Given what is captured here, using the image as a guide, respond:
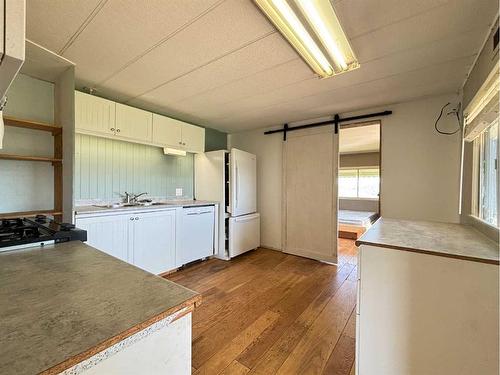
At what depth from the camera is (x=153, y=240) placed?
2.76 metres

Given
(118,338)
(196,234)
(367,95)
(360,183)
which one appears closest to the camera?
(118,338)

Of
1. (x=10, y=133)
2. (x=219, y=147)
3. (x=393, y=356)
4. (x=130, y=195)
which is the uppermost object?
(x=219, y=147)

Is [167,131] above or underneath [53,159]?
above

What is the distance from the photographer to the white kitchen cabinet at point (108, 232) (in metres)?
2.21

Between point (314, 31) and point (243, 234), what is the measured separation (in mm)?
3016

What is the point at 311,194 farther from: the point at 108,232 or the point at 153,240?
the point at 108,232

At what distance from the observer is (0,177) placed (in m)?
1.89

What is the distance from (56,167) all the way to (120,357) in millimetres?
2201

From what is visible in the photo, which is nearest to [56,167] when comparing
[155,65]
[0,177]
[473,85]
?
[0,177]

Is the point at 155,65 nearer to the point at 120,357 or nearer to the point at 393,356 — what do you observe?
the point at 120,357

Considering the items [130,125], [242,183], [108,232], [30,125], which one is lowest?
[108,232]

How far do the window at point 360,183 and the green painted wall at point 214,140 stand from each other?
3.91 meters

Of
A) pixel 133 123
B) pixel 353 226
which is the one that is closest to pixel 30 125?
pixel 133 123

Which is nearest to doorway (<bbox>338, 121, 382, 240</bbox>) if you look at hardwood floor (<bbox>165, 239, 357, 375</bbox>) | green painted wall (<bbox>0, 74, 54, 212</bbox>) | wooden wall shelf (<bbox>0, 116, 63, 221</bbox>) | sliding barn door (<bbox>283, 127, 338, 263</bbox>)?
sliding barn door (<bbox>283, 127, 338, 263</bbox>)
